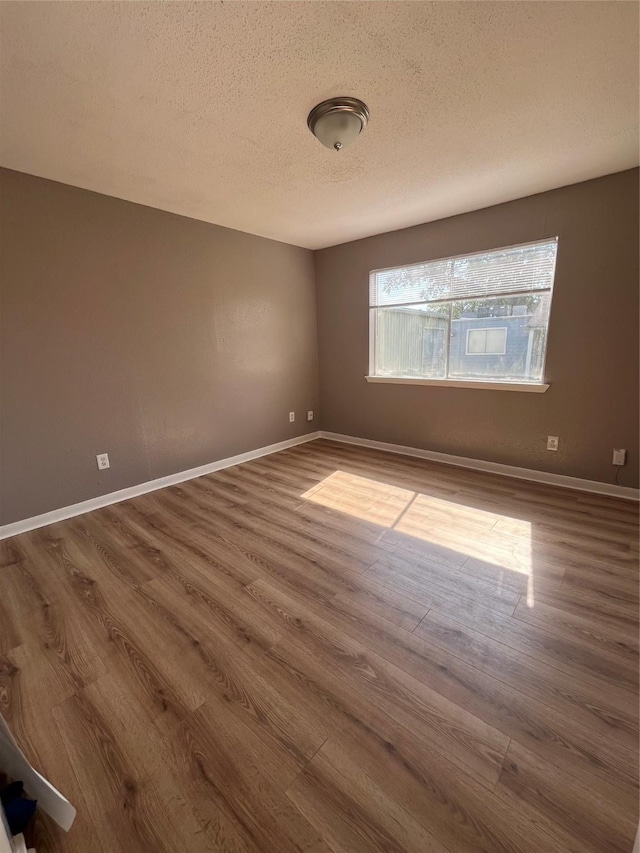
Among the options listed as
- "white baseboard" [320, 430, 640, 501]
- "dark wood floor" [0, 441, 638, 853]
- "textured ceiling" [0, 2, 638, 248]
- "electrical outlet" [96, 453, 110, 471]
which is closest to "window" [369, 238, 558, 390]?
"textured ceiling" [0, 2, 638, 248]

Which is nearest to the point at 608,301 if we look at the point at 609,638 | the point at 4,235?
the point at 609,638

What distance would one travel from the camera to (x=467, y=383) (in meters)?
→ 3.37

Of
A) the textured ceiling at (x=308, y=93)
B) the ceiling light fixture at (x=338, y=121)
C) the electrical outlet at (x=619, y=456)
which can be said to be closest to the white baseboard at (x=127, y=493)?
the textured ceiling at (x=308, y=93)

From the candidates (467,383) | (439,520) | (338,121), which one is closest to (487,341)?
(467,383)

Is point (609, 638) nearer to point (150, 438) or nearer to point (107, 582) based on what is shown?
point (107, 582)

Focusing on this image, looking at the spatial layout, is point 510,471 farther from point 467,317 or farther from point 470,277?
point 470,277

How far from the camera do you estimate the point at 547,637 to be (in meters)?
1.51

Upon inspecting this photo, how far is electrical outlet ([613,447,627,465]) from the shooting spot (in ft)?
8.84

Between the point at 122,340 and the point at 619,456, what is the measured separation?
4.10 metres

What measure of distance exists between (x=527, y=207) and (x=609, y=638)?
3.09 metres

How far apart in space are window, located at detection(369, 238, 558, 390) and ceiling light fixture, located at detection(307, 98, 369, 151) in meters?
1.84

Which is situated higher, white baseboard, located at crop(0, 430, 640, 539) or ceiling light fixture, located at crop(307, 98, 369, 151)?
ceiling light fixture, located at crop(307, 98, 369, 151)

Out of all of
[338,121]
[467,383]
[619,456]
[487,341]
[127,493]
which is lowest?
[127,493]

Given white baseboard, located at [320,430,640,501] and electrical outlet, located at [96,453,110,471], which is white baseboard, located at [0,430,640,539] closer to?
white baseboard, located at [320,430,640,501]
